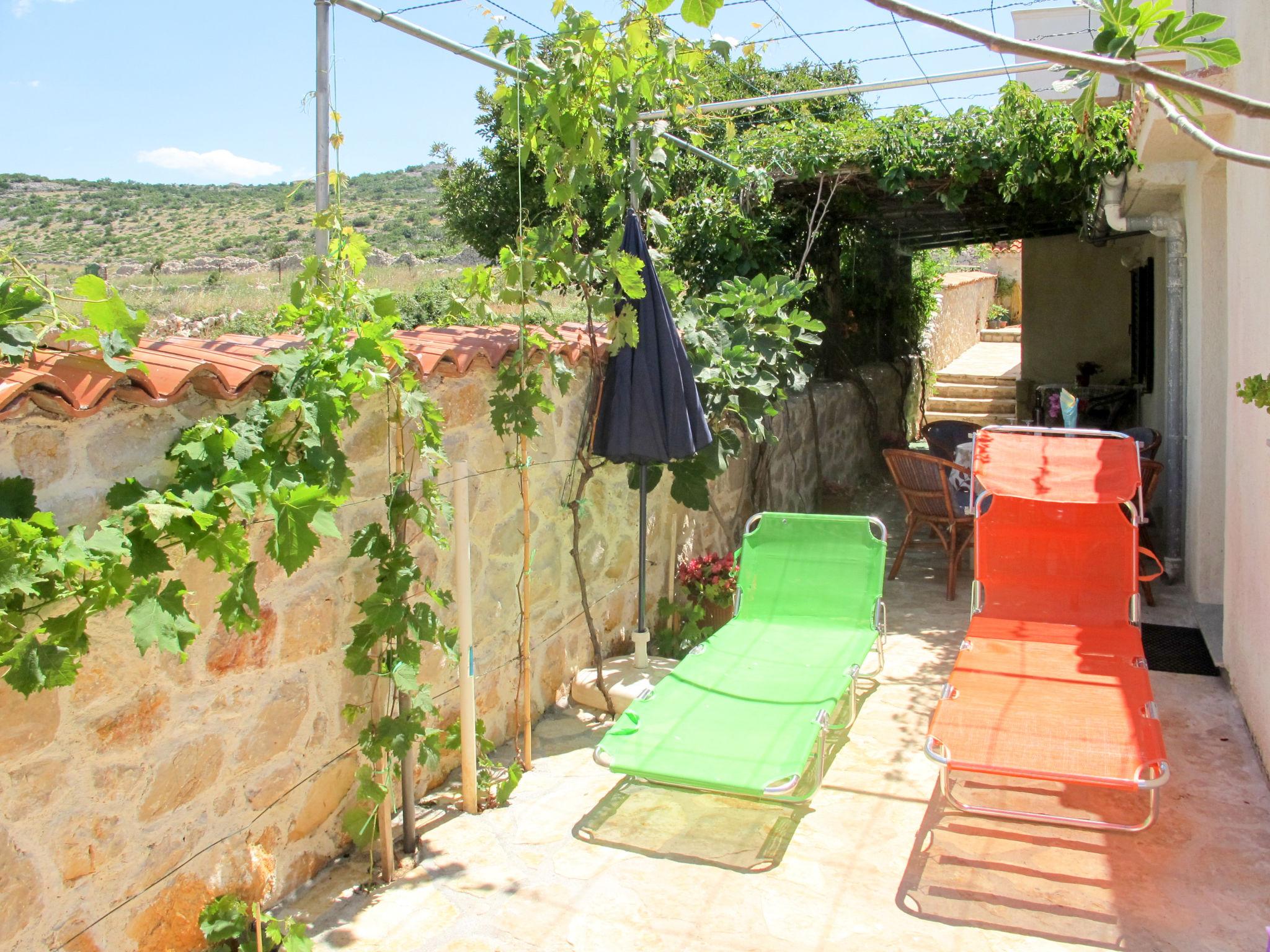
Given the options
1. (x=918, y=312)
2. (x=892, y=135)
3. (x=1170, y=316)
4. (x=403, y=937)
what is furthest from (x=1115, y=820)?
(x=918, y=312)

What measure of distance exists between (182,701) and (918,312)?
11.2m

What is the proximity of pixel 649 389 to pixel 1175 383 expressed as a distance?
4.37 meters

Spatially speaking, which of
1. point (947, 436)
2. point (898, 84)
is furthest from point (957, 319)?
point (898, 84)

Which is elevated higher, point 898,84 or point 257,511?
point 898,84

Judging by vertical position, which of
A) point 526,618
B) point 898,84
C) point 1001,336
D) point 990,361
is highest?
point 898,84

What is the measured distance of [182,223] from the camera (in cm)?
2444

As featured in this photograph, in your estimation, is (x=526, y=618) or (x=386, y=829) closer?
(x=386, y=829)

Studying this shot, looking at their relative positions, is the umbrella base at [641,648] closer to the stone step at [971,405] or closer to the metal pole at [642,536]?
the metal pole at [642,536]

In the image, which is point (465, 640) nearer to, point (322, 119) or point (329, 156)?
point (329, 156)

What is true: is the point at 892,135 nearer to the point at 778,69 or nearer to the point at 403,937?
the point at 403,937

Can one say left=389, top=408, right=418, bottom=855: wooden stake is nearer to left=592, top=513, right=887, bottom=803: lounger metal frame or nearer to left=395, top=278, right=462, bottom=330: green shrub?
left=592, top=513, right=887, bottom=803: lounger metal frame

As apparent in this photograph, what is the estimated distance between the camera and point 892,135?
Answer: 7.70m

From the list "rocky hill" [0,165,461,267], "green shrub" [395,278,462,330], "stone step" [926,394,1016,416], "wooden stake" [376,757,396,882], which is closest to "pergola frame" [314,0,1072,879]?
"wooden stake" [376,757,396,882]

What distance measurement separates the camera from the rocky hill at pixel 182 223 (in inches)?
815
